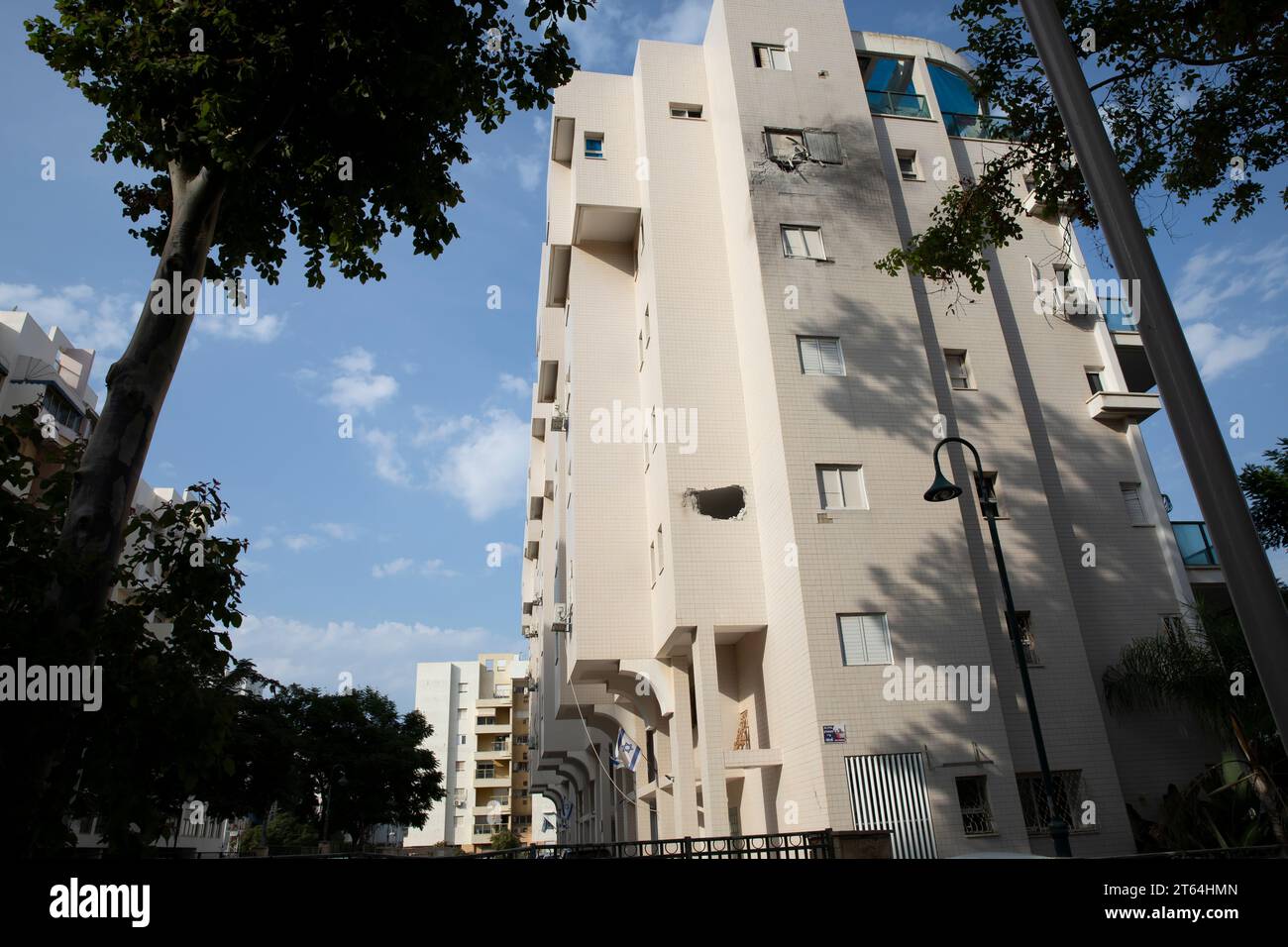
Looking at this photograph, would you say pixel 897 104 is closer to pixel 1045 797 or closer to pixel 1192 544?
pixel 1192 544

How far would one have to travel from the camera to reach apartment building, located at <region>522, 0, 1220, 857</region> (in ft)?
57.3

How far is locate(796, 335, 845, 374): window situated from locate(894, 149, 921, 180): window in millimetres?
8132

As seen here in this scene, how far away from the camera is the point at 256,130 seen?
29.2ft

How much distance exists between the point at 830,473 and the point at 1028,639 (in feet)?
19.7

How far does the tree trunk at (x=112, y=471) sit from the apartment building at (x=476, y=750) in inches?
3622

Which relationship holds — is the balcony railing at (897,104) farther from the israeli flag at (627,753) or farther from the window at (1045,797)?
the israeli flag at (627,753)

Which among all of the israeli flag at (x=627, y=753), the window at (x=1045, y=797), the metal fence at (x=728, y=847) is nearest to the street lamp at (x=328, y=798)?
the israeli flag at (x=627, y=753)

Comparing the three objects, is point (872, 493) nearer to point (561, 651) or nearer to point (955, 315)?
point (955, 315)

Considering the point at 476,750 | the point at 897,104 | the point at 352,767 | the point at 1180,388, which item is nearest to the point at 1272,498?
the point at 897,104

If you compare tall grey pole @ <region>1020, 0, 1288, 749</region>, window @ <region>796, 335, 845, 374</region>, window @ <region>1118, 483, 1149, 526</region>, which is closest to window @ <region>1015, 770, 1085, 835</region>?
window @ <region>1118, 483, 1149, 526</region>

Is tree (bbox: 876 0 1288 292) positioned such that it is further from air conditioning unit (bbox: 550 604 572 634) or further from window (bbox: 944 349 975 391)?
air conditioning unit (bbox: 550 604 572 634)

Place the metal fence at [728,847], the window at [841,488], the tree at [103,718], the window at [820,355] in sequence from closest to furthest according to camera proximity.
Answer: the tree at [103,718] → the metal fence at [728,847] → the window at [841,488] → the window at [820,355]

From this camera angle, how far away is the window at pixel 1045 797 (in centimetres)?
1748
